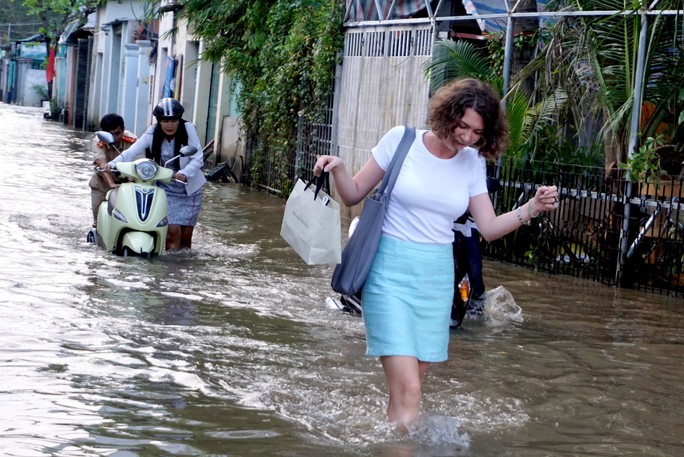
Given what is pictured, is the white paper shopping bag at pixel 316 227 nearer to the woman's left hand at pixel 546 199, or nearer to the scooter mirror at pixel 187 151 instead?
the woman's left hand at pixel 546 199

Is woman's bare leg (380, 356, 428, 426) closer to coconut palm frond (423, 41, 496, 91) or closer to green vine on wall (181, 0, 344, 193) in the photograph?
coconut palm frond (423, 41, 496, 91)

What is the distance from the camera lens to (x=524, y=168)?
36.8 feet

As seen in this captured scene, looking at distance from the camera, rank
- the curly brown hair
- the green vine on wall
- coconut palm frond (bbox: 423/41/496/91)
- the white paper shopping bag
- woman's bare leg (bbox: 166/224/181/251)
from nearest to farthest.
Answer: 1. the curly brown hair
2. the white paper shopping bag
3. woman's bare leg (bbox: 166/224/181/251)
4. coconut palm frond (bbox: 423/41/496/91)
5. the green vine on wall

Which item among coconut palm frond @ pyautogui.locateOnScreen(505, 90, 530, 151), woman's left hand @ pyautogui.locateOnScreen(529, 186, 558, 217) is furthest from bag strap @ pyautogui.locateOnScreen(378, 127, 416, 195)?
coconut palm frond @ pyautogui.locateOnScreen(505, 90, 530, 151)

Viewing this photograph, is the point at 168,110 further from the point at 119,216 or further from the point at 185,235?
the point at 185,235

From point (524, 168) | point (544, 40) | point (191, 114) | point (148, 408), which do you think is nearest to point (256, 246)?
point (524, 168)

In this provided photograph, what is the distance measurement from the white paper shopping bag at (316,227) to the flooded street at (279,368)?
799 millimetres

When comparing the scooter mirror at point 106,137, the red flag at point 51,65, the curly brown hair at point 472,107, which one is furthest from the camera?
the red flag at point 51,65

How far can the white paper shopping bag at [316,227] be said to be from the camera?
187 inches

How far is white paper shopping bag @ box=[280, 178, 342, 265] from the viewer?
4758 mm

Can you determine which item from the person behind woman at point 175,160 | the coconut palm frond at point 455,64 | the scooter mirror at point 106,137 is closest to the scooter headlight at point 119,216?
the person behind woman at point 175,160

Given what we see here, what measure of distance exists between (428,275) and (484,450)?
32.7 inches

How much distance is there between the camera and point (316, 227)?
4.79 metres

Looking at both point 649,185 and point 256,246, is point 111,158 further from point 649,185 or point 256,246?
point 649,185
